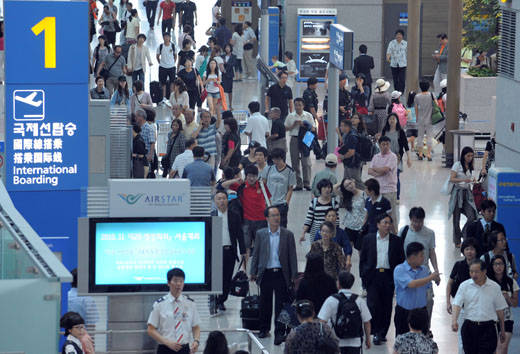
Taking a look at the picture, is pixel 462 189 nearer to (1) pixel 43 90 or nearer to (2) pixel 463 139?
(2) pixel 463 139

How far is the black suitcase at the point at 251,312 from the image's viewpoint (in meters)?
13.1

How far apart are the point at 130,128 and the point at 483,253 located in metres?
7.59

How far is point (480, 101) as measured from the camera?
2644 centimetres

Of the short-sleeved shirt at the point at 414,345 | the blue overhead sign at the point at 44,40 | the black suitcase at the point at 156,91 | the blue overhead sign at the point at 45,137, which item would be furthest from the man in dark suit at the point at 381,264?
the black suitcase at the point at 156,91

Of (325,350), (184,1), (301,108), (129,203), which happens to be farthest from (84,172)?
(184,1)

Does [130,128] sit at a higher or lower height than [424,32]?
lower

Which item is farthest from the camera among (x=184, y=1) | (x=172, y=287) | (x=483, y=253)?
(x=184, y=1)

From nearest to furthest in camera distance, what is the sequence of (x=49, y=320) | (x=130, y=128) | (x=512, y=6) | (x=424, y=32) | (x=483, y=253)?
(x=49, y=320), (x=483, y=253), (x=512, y=6), (x=130, y=128), (x=424, y=32)

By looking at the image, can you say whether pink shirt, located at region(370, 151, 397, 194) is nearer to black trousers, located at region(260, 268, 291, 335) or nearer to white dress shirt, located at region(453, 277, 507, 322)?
black trousers, located at region(260, 268, 291, 335)

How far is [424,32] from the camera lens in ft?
118

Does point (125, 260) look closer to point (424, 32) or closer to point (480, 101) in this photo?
point (480, 101)

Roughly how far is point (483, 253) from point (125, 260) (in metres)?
4.35

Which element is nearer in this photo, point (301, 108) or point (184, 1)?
point (301, 108)

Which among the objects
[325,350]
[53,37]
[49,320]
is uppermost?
[53,37]
